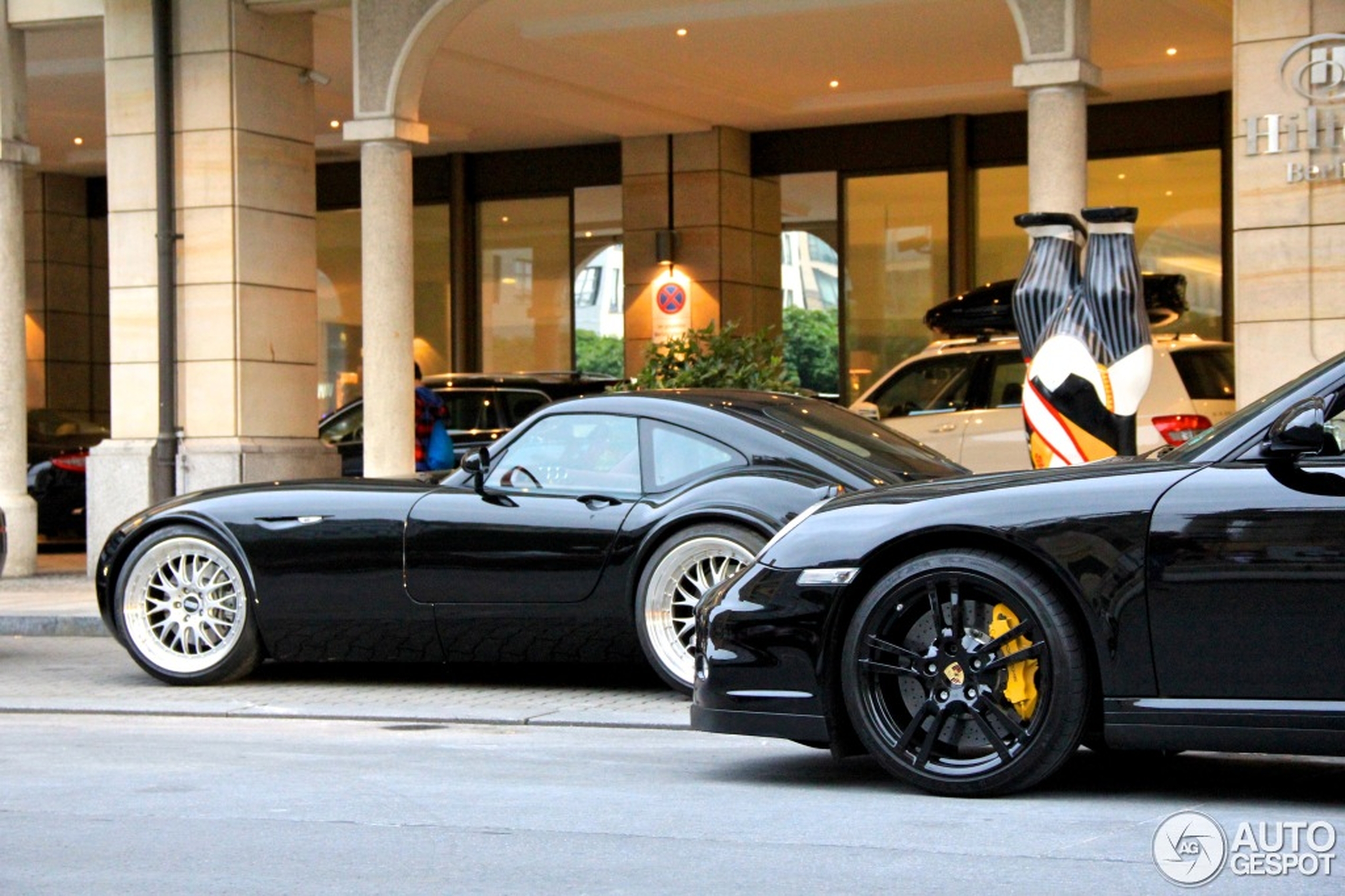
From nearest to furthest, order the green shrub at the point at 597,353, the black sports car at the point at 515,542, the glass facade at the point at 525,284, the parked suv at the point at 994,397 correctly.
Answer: the black sports car at the point at 515,542 → the parked suv at the point at 994,397 → the green shrub at the point at 597,353 → the glass facade at the point at 525,284

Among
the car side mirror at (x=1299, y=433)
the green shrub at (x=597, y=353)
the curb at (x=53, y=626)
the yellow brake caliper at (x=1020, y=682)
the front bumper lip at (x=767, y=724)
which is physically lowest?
the curb at (x=53, y=626)

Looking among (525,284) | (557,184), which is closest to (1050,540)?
(557,184)

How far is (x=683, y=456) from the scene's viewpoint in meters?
8.66

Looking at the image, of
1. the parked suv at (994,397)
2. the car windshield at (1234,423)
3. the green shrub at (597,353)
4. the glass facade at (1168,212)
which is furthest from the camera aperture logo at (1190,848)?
the green shrub at (597,353)

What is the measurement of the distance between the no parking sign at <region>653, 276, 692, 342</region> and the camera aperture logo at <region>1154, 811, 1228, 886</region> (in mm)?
18315

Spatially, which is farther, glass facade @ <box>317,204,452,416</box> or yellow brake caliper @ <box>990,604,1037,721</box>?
glass facade @ <box>317,204,452,416</box>

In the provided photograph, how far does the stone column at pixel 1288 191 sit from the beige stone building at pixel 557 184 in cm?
2

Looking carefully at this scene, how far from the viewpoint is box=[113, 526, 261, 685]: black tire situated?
30.3 feet

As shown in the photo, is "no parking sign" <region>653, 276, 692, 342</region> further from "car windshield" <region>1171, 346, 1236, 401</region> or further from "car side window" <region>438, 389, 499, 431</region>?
"car windshield" <region>1171, 346, 1236, 401</region>

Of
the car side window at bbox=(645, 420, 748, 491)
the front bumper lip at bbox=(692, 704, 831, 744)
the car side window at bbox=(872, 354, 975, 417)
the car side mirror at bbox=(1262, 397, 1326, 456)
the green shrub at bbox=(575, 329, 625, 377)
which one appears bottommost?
the front bumper lip at bbox=(692, 704, 831, 744)

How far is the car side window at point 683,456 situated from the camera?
8.61m

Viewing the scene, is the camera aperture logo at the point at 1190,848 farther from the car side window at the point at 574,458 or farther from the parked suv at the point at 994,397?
the parked suv at the point at 994,397

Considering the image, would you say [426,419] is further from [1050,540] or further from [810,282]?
[1050,540]

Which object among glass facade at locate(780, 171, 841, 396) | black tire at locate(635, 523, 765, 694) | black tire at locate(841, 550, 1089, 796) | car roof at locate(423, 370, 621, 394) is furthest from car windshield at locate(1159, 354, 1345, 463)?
glass facade at locate(780, 171, 841, 396)
